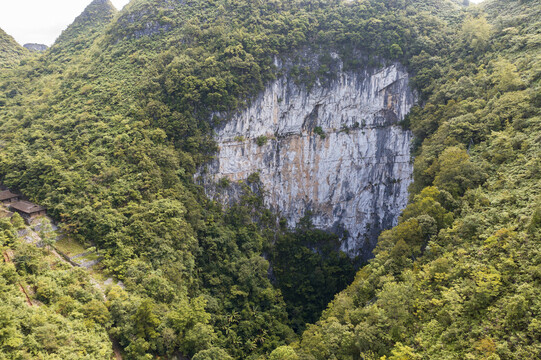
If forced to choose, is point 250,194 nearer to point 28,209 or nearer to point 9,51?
point 28,209

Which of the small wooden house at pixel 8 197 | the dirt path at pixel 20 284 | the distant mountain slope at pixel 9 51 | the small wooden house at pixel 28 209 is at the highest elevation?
the distant mountain slope at pixel 9 51

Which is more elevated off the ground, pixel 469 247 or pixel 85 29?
pixel 85 29

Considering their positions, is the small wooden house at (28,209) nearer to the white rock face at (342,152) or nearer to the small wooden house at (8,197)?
the small wooden house at (8,197)

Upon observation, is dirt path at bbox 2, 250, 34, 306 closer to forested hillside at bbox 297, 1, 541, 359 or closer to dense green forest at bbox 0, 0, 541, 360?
dense green forest at bbox 0, 0, 541, 360

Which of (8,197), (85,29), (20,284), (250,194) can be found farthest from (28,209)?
(85,29)

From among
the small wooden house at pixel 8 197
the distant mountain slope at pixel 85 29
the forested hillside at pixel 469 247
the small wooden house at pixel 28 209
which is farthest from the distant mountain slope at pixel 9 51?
the forested hillside at pixel 469 247

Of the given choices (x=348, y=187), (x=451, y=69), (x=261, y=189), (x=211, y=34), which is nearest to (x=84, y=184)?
(x=261, y=189)
